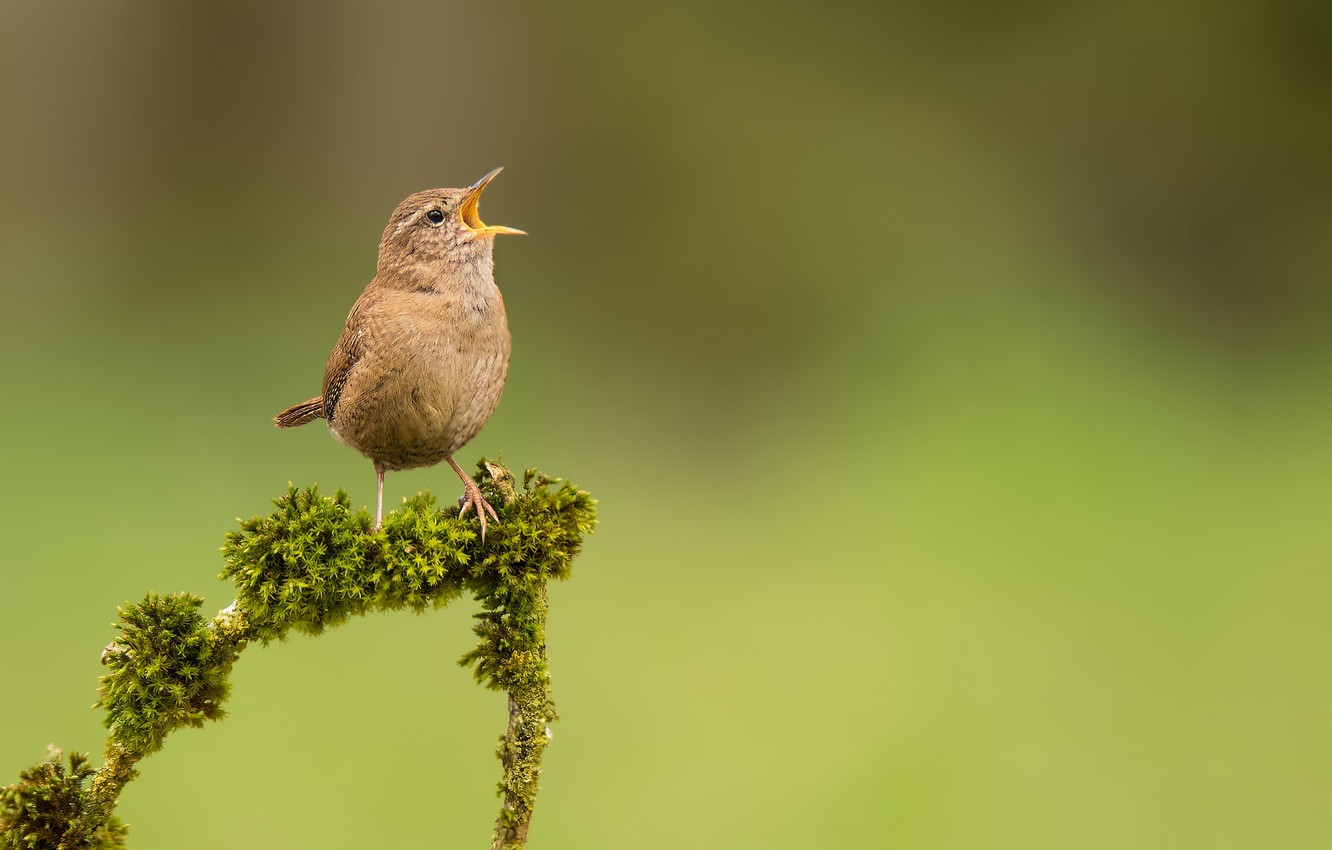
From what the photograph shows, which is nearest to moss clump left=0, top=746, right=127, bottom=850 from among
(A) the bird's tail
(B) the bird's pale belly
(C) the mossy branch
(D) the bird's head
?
(C) the mossy branch

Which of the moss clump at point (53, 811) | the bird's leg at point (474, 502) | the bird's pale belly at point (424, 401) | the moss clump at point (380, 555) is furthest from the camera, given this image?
the bird's pale belly at point (424, 401)

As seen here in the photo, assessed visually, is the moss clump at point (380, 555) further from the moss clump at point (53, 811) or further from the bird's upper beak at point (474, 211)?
the bird's upper beak at point (474, 211)

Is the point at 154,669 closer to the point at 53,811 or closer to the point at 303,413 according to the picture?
the point at 53,811

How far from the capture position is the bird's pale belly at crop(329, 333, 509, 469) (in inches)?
95.3

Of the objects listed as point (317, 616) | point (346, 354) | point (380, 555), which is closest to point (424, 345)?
point (346, 354)

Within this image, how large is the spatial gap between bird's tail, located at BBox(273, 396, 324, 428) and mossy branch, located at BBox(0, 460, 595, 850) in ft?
1.71

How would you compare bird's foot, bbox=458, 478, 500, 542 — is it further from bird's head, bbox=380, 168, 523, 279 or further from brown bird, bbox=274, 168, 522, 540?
bird's head, bbox=380, 168, 523, 279

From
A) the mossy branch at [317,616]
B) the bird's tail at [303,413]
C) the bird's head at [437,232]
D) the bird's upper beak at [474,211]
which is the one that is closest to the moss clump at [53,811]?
the mossy branch at [317,616]

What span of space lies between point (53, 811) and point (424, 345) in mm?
1009

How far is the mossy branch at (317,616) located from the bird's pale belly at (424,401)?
0.63ft

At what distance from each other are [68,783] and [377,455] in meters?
0.82

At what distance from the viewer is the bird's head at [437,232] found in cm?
253

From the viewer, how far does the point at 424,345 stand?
2426 millimetres

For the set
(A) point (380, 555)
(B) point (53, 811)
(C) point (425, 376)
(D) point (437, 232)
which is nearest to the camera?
(B) point (53, 811)
